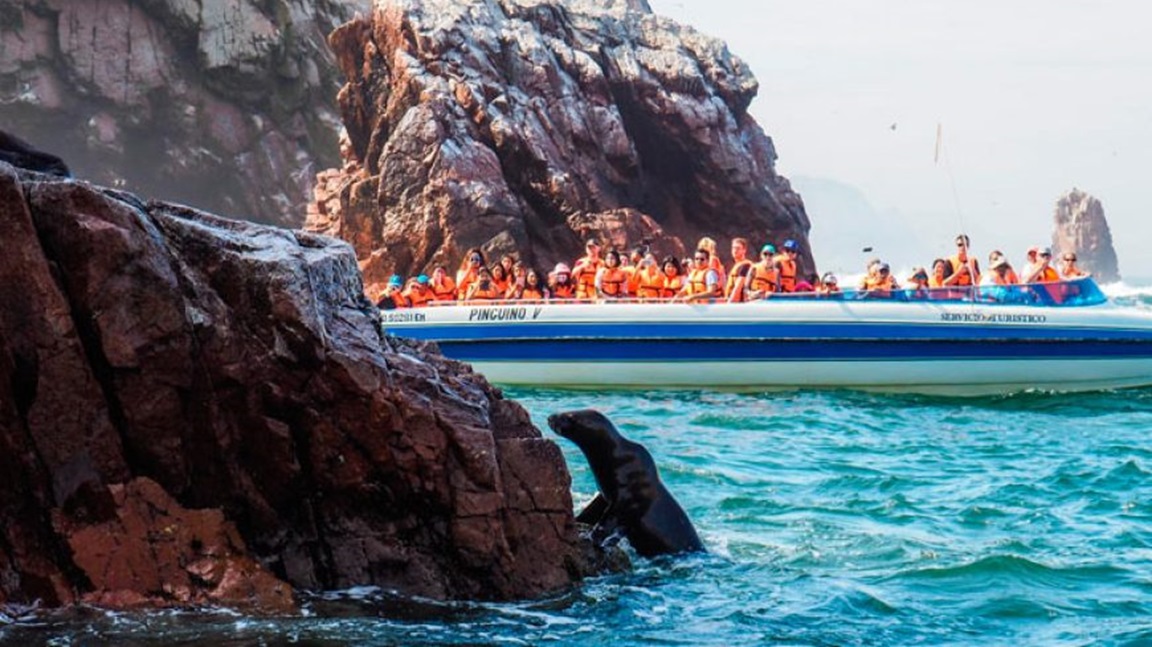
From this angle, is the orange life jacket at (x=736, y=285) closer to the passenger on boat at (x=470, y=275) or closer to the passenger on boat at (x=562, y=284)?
the passenger on boat at (x=562, y=284)

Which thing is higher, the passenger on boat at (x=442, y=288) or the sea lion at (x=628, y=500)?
the passenger on boat at (x=442, y=288)

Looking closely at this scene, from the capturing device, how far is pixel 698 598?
7.33 meters

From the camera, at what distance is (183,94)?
48156mm

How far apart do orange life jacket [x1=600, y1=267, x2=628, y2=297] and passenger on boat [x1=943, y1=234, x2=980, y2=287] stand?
173 inches

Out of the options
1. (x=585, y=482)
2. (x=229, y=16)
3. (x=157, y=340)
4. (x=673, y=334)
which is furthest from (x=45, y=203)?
(x=229, y=16)

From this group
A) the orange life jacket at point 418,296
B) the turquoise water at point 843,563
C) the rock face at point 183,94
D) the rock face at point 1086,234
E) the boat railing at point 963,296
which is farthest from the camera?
the rock face at point 1086,234

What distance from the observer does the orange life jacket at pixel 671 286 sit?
786 inches

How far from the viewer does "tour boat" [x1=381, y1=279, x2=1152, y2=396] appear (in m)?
18.5

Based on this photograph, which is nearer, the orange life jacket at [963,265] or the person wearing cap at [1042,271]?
the orange life jacket at [963,265]

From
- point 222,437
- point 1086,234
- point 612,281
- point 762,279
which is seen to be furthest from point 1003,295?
point 1086,234

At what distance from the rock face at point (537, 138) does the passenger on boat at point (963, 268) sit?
1016 cm

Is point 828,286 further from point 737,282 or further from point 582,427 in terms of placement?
point 582,427

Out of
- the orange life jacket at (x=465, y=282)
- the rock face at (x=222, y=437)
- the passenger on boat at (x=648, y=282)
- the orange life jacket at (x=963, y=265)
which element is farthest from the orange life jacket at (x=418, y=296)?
the rock face at (x=222, y=437)

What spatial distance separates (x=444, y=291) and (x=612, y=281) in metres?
2.84
